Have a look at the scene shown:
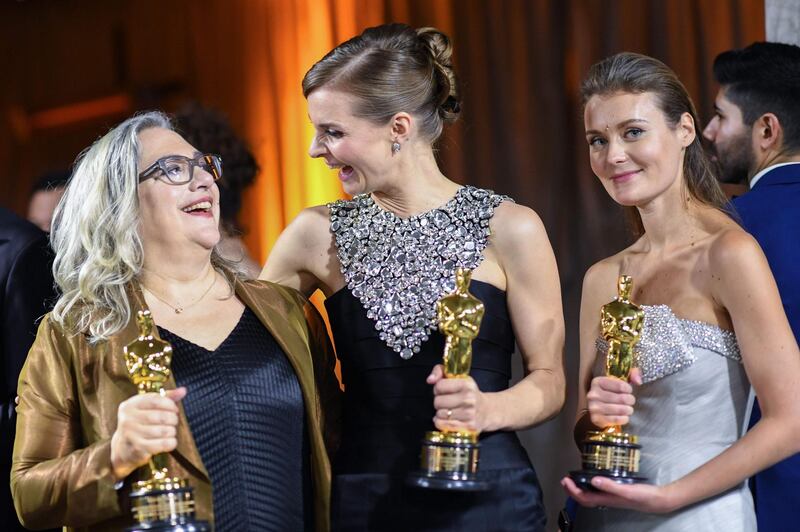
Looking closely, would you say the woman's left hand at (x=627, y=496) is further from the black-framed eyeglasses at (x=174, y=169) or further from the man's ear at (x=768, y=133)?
the man's ear at (x=768, y=133)

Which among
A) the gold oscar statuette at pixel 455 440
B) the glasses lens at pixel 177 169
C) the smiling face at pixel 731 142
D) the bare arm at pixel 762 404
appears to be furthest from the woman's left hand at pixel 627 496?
the smiling face at pixel 731 142

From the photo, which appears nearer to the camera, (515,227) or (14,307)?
(515,227)

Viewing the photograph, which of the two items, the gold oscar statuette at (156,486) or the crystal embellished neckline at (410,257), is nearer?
the gold oscar statuette at (156,486)

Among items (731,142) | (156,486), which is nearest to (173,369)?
(156,486)

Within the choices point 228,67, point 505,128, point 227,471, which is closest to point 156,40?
point 228,67

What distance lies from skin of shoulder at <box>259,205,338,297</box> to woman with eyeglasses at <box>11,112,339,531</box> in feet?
0.29

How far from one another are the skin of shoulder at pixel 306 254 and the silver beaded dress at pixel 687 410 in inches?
27.1

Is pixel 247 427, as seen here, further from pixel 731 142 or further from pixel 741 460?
pixel 731 142

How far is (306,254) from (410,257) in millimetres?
251

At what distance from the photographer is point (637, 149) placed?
2.54 metres

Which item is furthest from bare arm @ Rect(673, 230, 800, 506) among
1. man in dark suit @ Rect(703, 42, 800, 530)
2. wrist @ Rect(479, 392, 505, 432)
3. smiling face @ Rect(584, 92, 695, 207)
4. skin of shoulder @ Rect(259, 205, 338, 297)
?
skin of shoulder @ Rect(259, 205, 338, 297)

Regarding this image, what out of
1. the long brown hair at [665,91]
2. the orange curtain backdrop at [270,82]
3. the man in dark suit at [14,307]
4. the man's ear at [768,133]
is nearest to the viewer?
the long brown hair at [665,91]

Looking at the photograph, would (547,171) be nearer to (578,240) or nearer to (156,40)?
(578,240)

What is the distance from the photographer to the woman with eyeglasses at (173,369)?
2.15 m
